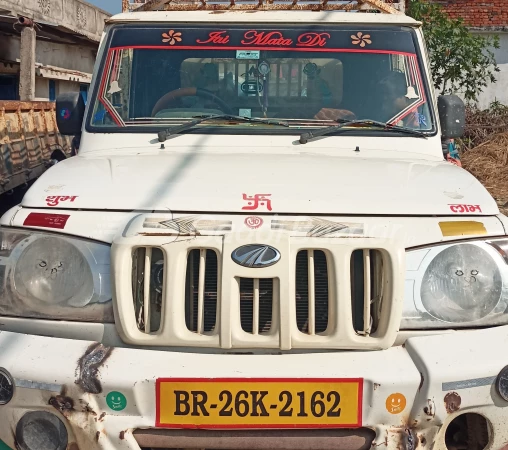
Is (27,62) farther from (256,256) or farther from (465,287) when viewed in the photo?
(465,287)

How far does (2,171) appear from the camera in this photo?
7.35m

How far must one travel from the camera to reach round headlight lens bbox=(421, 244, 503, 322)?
2.58 m

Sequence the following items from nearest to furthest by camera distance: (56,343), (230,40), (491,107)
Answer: (56,343) < (230,40) < (491,107)

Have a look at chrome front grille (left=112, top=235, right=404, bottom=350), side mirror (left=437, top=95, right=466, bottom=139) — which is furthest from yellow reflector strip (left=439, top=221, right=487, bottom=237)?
side mirror (left=437, top=95, right=466, bottom=139)

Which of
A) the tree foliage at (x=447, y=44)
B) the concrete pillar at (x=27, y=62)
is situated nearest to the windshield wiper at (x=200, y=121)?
the tree foliage at (x=447, y=44)

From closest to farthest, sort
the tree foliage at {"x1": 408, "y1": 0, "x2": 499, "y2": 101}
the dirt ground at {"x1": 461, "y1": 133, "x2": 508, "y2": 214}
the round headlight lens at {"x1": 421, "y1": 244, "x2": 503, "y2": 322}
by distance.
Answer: the round headlight lens at {"x1": 421, "y1": 244, "x2": 503, "y2": 322} → the dirt ground at {"x1": 461, "y1": 133, "x2": 508, "y2": 214} → the tree foliage at {"x1": 408, "y1": 0, "x2": 499, "y2": 101}

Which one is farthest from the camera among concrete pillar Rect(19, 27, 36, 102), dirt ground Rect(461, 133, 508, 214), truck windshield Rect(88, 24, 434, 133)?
concrete pillar Rect(19, 27, 36, 102)

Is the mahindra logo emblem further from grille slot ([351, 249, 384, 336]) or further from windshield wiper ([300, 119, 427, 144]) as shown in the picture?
windshield wiper ([300, 119, 427, 144])

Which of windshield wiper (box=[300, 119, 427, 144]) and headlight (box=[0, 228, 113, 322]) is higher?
windshield wiper (box=[300, 119, 427, 144])

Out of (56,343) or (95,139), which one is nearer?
(56,343)

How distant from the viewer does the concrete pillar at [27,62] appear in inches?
548

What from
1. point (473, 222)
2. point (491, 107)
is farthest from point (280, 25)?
point (491, 107)

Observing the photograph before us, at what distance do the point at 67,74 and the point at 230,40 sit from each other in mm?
15987

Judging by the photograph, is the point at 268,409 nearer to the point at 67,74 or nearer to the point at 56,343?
the point at 56,343
